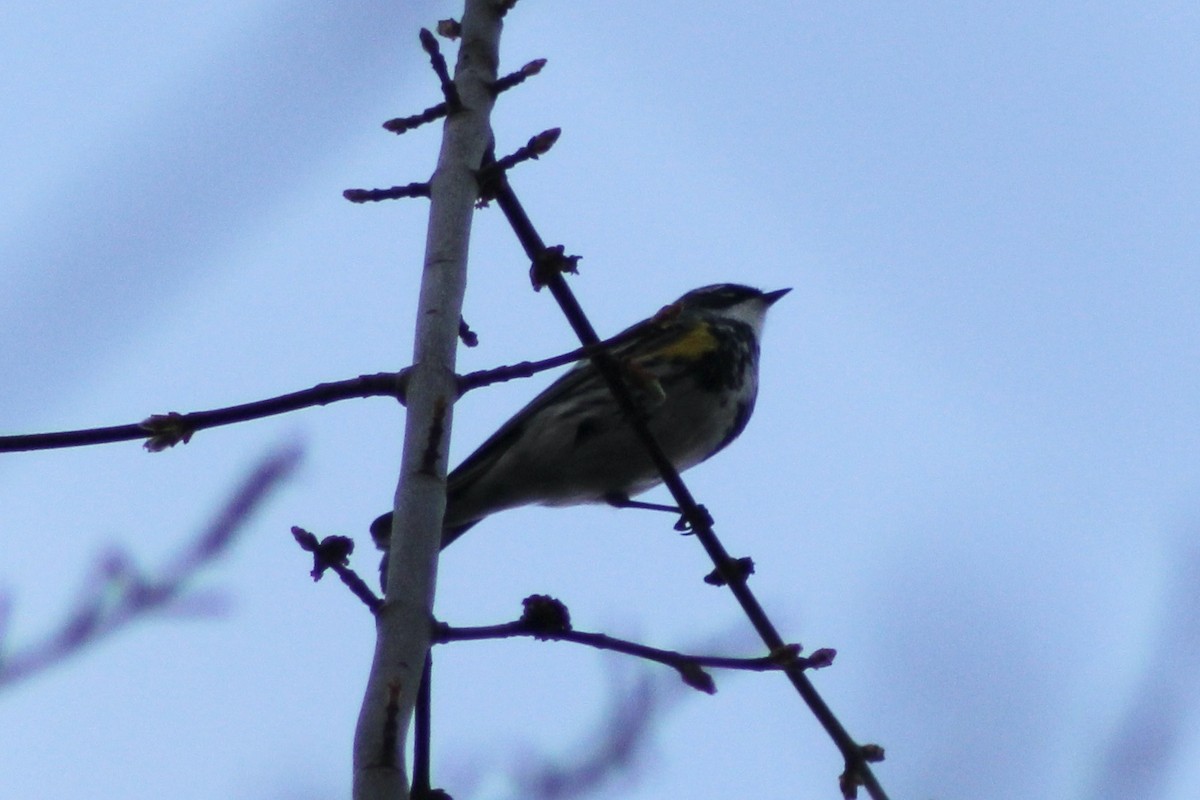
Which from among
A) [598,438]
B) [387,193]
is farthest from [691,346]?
[387,193]

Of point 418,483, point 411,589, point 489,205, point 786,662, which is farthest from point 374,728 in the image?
point 489,205

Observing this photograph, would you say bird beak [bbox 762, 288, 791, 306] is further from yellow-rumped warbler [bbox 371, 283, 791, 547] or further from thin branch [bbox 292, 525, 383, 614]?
thin branch [bbox 292, 525, 383, 614]

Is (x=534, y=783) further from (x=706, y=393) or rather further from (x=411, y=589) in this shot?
(x=706, y=393)

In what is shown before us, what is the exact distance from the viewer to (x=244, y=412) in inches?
124

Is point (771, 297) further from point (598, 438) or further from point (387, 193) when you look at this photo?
point (387, 193)

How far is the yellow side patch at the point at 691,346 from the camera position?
7594mm

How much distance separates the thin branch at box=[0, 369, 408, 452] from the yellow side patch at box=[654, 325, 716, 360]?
4416mm

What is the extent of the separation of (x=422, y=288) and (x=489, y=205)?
647 millimetres

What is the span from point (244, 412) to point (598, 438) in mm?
4214

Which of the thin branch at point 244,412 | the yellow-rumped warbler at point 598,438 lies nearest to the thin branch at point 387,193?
the thin branch at point 244,412

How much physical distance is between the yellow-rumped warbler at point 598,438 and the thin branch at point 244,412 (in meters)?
3.83

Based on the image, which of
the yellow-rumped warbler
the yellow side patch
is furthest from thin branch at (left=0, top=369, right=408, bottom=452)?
the yellow side patch

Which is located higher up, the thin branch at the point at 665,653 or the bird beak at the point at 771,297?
the bird beak at the point at 771,297

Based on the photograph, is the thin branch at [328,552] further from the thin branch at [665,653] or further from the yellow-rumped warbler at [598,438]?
the yellow-rumped warbler at [598,438]
